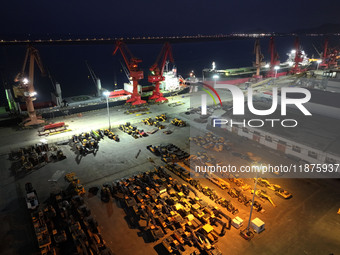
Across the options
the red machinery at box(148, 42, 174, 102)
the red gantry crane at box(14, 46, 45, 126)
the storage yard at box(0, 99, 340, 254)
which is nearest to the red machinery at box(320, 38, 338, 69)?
the red machinery at box(148, 42, 174, 102)

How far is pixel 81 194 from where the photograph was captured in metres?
21.4

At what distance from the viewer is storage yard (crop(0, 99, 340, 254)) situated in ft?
53.3

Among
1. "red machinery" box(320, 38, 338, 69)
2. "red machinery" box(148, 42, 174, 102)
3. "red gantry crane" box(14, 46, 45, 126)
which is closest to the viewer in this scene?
"red gantry crane" box(14, 46, 45, 126)

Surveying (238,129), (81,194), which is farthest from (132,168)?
(238,129)

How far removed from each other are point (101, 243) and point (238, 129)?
22488 millimetres

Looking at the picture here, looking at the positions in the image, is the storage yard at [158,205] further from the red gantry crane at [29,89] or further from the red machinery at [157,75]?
the red machinery at [157,75]

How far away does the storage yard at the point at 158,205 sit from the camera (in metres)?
16.2

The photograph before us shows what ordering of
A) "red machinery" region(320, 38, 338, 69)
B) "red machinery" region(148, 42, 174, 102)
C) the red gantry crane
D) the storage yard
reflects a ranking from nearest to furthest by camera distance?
the storage yard < the red gantry crane < "red machinery" region(148, 42, 174, 102) < "red machinery" region(320, 38, 338, 69)

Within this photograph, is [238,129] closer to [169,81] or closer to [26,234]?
[26,234]

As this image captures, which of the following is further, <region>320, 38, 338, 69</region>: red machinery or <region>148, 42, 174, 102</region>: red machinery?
<region>320, 38, 338, 69</region>: red machinery

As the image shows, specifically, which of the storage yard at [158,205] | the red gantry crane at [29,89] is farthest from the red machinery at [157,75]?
the storage yard at [158,205]

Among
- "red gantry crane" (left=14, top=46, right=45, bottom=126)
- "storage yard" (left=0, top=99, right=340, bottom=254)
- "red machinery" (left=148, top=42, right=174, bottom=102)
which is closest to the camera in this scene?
"storage yard" (left=0, top=99, right=340, bottom=254)

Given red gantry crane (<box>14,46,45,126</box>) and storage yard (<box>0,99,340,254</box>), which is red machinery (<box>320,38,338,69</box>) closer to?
storage yard (<box>0,99,340,254</box>)

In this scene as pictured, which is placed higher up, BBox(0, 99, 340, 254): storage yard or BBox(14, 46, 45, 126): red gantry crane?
BBox(14, 46, 45, 126): red gantry crane
